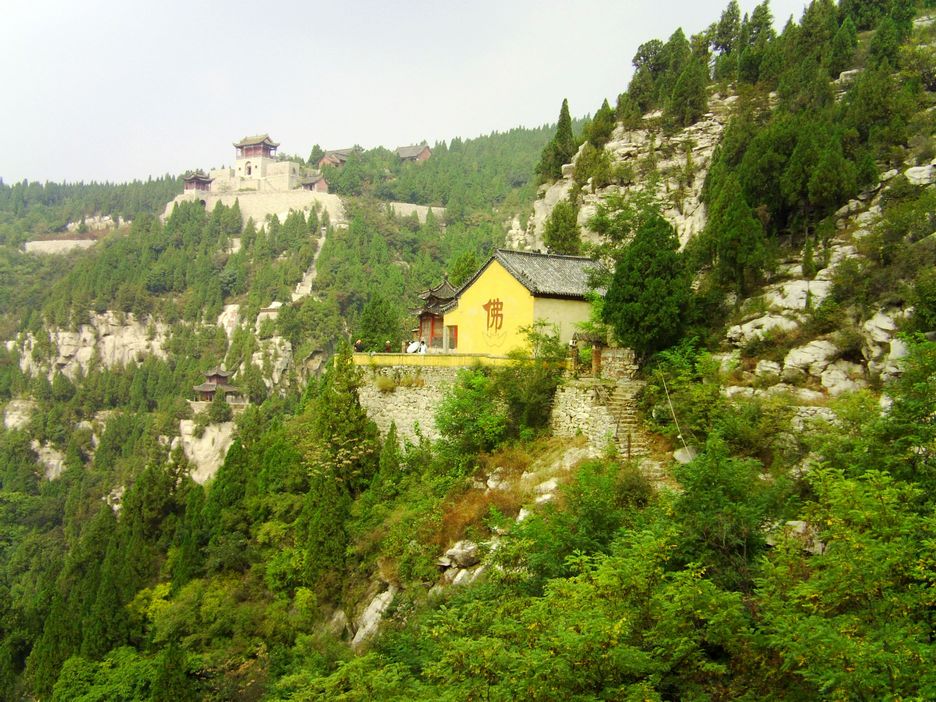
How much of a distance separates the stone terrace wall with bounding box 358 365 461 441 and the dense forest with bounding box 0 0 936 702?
0.61 m

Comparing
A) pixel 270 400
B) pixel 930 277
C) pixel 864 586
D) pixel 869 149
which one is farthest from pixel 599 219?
pixel 270 400

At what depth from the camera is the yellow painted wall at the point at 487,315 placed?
1727cm

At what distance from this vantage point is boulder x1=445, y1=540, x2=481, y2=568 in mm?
12766

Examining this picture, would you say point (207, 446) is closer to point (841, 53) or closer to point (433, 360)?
point (433, 360)

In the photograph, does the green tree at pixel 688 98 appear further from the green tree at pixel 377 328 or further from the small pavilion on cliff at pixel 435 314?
the green tree at pixel 377 328

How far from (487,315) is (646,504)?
7.84m

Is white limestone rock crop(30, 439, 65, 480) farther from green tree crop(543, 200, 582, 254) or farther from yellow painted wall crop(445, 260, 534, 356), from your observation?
yellow painted wall crop(445, 260, 534, 356)

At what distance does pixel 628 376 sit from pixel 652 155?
13215 mm

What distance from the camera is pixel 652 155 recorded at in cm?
2556

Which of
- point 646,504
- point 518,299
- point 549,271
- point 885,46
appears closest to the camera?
point 646,504

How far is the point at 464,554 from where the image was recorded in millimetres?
12906

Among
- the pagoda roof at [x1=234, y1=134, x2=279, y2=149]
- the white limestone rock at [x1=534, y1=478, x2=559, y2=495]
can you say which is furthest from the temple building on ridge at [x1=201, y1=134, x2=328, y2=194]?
the white limestone rock at [x1=534, y1=478, x2=559, y2=495]

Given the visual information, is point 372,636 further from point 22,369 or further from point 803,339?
point 22,369

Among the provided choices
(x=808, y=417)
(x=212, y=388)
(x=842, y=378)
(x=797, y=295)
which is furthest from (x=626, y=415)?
(x=212, y=388)
